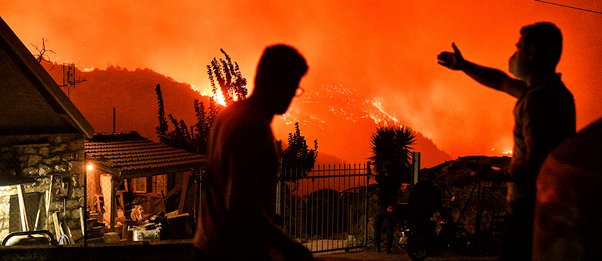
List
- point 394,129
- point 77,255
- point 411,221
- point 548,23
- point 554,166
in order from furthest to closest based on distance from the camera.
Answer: point 394,129
point 411,221
point 77,255
point 548,23
point 554,166

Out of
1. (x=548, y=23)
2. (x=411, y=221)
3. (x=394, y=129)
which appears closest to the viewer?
(x=548, y=23)

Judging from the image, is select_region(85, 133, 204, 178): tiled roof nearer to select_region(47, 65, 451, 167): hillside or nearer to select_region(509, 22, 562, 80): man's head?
select_region(509, 22, 562, 80): man's head

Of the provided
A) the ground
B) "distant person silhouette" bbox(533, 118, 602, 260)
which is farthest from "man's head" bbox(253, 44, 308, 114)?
the ground

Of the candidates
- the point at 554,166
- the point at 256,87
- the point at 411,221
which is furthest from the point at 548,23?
the point at 411,221

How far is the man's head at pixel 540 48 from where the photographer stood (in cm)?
325

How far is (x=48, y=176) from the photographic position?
39.5ft

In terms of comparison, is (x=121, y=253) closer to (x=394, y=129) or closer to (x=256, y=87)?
(x=256, y=87)

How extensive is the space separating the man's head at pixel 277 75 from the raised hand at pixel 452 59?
63.5 inches

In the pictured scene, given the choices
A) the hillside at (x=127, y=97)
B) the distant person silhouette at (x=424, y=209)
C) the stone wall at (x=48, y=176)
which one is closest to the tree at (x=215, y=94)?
the stone wall at (x=48, y=176)

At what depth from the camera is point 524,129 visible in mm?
3199

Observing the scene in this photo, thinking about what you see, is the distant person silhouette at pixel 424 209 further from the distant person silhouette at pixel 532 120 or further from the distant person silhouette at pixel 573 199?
the distant person silhouette at pixel 573 199

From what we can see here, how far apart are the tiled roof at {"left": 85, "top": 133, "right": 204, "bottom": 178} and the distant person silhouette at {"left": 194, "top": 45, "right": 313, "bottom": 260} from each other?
494 inches

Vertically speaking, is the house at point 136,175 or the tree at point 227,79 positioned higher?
the tree at point 227,79

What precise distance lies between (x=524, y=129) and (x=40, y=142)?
11042 mm
